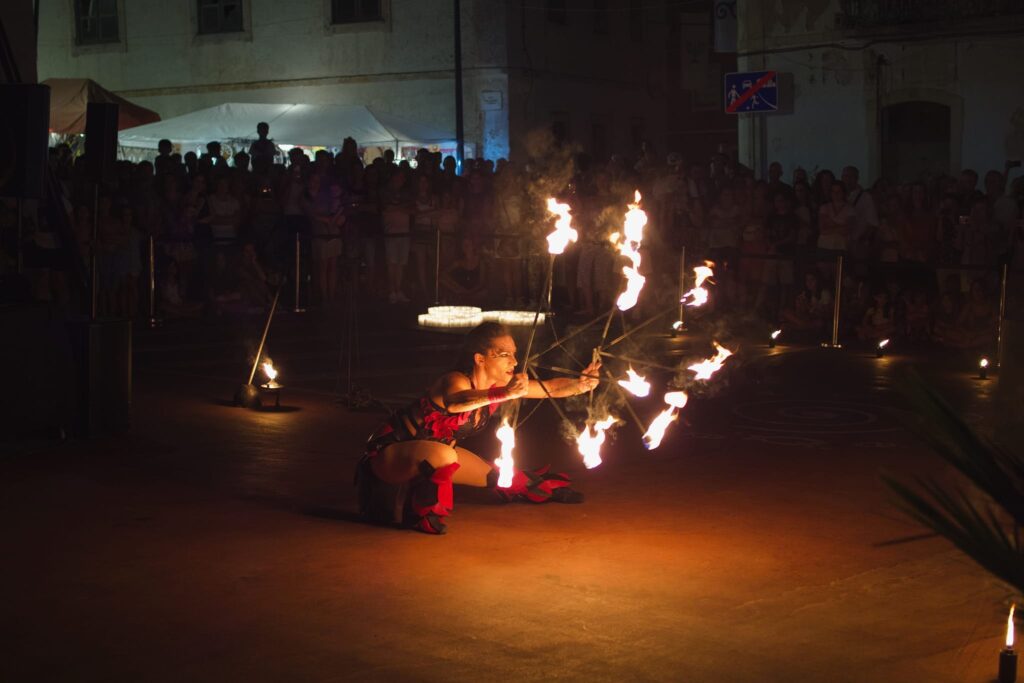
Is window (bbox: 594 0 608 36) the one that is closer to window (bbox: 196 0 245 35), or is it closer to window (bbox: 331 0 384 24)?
window (bbox: 331 0 384 24)

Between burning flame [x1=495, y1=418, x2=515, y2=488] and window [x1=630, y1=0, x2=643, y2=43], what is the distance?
108ft

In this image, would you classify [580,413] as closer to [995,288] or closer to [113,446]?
[113,446]

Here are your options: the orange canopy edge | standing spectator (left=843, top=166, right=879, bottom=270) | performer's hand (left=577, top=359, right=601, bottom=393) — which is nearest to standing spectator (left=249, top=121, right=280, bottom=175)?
the orange canopy edge

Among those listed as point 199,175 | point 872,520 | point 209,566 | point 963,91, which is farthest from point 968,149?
point 209,566

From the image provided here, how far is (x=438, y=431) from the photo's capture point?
24.9ft

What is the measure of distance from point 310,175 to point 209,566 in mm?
13025

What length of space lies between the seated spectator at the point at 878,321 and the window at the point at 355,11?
20972mm

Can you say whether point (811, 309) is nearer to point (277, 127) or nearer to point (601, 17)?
point (277, 127)

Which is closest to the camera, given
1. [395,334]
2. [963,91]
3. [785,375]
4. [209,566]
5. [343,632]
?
[343,632]

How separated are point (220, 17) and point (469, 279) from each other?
19.7 meters

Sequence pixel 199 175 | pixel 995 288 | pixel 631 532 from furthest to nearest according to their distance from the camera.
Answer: pixel 199 175 → pixel 995 288 → pixel 631 532

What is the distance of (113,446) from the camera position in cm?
985

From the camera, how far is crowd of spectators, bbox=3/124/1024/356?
1611cm

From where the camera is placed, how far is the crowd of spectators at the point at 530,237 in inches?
634
